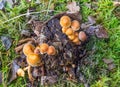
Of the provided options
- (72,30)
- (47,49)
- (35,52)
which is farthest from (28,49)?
(72,30)

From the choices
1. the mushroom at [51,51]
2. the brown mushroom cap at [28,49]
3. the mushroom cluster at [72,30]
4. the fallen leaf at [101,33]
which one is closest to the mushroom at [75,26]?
the mushroom cluster at [72,30]

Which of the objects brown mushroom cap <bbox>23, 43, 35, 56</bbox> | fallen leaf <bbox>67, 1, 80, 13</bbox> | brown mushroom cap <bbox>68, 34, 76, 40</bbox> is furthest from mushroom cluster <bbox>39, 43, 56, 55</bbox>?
fallen leaf <bbox>67, 1, 80, 13</bbox>

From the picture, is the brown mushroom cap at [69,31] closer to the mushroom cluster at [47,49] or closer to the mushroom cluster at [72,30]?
the mushroom cluster at [72,30]

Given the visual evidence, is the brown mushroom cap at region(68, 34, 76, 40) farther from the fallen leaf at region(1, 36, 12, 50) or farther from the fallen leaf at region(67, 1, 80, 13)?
the fallen leaf at region(1, 36, 12, 50)

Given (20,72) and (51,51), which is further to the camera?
(20,72)

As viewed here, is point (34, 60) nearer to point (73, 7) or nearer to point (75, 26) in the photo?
point (75, 26)
